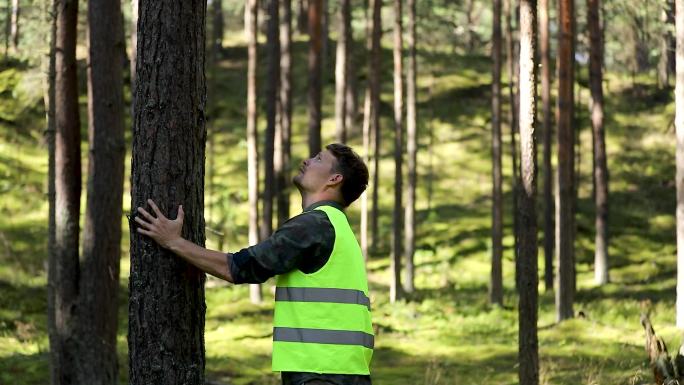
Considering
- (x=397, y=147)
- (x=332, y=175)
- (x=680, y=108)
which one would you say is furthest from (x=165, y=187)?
(x=397, y=147)

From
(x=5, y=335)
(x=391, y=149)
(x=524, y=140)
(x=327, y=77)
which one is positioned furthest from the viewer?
(x=327, y=77)

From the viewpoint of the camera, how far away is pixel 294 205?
43.8 meters

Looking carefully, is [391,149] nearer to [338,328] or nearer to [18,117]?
[18,117]

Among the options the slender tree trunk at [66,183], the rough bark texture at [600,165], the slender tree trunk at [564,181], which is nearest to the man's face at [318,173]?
the slender tree trunk at [66,183]

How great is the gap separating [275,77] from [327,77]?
1080 inches

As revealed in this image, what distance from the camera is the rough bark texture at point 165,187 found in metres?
5.52

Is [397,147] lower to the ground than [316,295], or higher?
higher

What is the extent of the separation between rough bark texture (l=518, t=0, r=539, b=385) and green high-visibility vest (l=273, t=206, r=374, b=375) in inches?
301

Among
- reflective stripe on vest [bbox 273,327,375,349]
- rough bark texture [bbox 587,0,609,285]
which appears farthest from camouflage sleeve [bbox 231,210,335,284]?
rough bark texture [bbox 587,0,609,285]

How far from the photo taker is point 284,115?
106ft

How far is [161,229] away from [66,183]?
972 centimetres

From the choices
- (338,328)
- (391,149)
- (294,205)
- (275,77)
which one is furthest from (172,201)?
(391,149)

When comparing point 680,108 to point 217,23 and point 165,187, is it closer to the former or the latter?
point 165,187

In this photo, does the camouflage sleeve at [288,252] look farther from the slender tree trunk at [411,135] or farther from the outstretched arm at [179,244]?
the slender tree trunk at [411,135]
